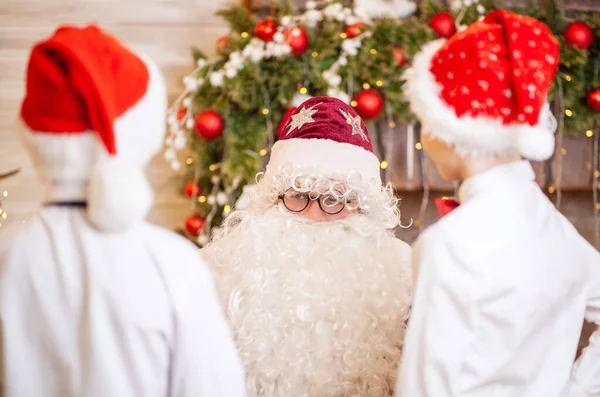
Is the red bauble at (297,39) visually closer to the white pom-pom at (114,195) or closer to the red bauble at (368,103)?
the red bauble at (368,103)

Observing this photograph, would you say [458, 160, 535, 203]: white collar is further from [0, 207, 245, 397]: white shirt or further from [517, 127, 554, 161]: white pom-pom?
[0, 207, 245, 397]: white shirt

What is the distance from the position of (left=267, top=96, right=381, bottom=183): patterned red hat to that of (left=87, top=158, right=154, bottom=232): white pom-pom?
0.91m

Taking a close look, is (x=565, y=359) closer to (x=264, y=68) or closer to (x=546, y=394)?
(x=546, y=394)

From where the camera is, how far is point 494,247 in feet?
4.61

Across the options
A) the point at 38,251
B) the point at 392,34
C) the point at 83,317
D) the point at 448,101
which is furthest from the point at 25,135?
the point at 392,34

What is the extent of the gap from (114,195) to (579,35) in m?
2.55

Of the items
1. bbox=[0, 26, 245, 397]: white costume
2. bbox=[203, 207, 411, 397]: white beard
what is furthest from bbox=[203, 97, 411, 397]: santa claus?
bbox=[0, 26, 245, 397]: white costume

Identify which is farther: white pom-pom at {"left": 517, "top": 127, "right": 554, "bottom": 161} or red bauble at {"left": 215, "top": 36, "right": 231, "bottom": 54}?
red bauble at {"left": 215, "top": 36, "right": 231, "bottom": 54}

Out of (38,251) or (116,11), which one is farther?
(116,11)

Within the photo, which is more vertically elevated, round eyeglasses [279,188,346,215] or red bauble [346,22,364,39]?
red bauble [346,22,364,39]

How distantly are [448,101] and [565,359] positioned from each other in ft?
2.23

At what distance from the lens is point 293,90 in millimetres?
2996

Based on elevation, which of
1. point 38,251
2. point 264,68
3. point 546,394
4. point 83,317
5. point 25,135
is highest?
point 25,135

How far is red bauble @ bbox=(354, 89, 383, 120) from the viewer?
9.48ft
